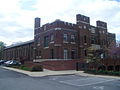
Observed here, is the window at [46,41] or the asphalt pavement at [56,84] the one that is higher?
the window at [46,41]

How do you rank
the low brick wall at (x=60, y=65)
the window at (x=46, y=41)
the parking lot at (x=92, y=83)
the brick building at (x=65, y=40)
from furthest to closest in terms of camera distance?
the window at (x=46, y=41), the brick building at (x=65, y=40), the low brick wall at (x=60, y=65), the parking lot at (x=92, y=83)

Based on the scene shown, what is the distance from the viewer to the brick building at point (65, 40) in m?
34.9

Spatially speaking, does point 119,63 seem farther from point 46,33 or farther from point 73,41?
point 46,33

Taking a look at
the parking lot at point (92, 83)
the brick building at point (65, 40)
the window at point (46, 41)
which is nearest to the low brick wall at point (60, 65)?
the brick building at point (65, 40)

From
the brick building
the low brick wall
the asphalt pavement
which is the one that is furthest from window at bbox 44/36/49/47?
the asphalt pavement

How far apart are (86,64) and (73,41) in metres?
8.01

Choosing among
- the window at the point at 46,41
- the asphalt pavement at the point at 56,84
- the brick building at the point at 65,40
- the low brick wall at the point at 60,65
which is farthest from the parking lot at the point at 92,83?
the window at the point at 46,41

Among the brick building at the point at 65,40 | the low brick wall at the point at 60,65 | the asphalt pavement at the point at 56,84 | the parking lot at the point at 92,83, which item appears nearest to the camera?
the asphalt pavement at the point at 56,84

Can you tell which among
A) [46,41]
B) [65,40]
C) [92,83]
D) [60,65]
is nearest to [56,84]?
[92,83]

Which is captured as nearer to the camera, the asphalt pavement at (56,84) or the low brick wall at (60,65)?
the asphalt pavement at (56,84)

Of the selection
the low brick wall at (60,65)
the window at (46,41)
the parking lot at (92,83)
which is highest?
the window at (46,41)

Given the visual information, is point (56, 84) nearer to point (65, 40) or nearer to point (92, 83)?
point (92, 83)

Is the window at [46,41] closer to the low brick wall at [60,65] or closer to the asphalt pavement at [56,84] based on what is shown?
the low brick wall at [60,65]

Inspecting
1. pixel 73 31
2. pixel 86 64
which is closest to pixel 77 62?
pixel 86 64
